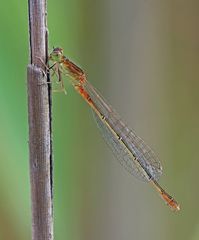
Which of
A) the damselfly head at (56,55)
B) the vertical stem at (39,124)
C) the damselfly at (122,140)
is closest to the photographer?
the vertical stem at (39,124)

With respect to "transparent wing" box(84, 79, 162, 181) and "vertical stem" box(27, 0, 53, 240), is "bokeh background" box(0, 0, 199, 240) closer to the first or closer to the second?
"transparent wing" box(84, 79, 162, 181)

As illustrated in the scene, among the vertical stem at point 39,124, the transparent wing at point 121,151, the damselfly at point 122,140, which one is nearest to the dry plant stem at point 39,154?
the vertical stem at point 39,124

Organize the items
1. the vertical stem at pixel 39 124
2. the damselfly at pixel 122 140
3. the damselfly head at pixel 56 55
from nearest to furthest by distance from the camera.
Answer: the vertical stem at pixel 39 124 → the damselfly head at pixel 56 55 → the damselfly at pixel 122 140

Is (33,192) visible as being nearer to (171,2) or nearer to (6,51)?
(6,51)

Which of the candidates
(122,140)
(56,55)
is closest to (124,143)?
(122,140)

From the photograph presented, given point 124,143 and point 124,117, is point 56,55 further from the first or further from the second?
point 124,117

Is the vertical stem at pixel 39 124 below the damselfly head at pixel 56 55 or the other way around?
below

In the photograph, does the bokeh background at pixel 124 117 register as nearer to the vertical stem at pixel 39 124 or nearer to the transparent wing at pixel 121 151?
the transparent wing at pixel 121 151

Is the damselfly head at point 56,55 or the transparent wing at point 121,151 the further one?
the transparent wing at point 121,151
